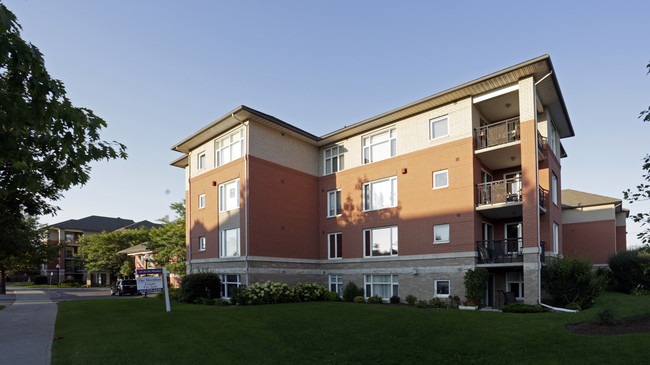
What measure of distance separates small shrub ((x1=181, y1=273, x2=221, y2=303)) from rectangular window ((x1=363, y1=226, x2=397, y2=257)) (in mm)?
8287

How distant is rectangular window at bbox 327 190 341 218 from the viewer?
25.8 m

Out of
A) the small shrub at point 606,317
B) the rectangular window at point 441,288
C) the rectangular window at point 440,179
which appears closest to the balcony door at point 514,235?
the rectangular window at point 441,288

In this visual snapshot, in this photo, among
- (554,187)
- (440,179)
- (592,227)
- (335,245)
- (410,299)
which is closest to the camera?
(410,299)

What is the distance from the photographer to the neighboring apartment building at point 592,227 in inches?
1192

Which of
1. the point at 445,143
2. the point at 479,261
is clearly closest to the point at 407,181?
the point at 445,143

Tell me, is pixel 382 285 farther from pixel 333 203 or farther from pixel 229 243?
pixel 229 243

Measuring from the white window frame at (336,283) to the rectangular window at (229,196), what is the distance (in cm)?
701

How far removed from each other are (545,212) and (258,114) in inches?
583


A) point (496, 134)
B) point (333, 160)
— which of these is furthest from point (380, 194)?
point (496, 134)

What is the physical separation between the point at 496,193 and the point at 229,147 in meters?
14.6

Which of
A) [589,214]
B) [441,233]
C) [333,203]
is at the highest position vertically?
[333,203]

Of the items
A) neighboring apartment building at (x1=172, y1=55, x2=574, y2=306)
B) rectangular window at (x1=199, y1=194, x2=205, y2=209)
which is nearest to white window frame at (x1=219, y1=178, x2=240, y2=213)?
neighboring apartment building at (x1=172, y1=55, x2=574, y2=306)

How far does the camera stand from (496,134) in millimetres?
20359

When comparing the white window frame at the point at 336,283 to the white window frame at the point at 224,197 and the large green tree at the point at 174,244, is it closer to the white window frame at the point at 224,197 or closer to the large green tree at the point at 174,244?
the white window frame at the point at 224,197
